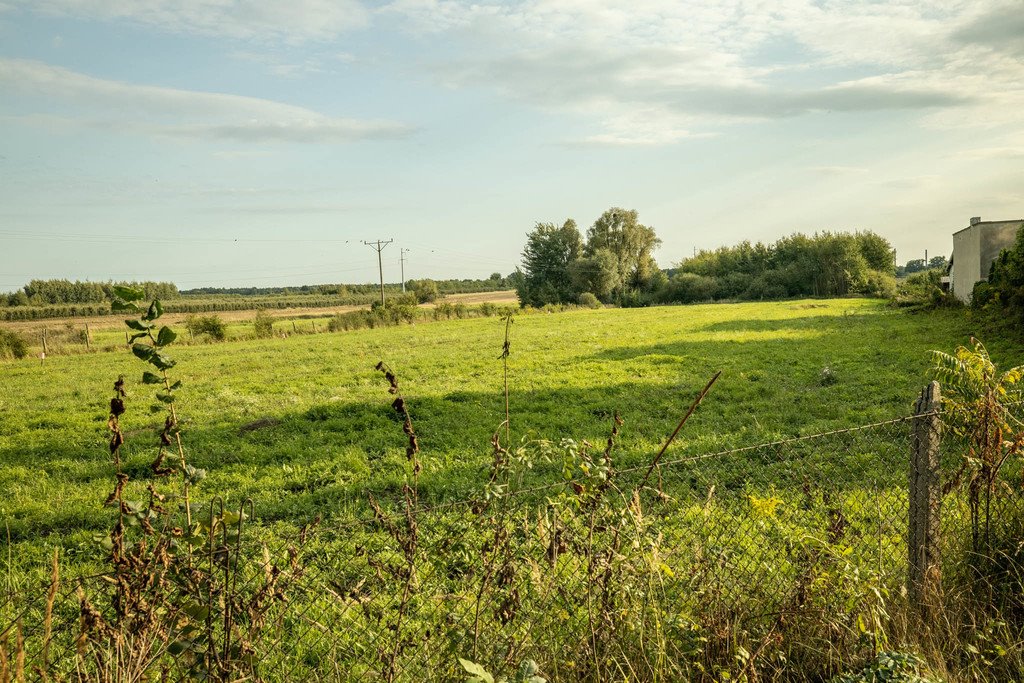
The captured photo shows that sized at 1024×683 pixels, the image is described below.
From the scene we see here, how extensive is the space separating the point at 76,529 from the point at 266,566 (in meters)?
6.12

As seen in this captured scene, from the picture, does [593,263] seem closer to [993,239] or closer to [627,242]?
[627,242]

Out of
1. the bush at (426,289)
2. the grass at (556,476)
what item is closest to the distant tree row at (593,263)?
the bush at (426,289)

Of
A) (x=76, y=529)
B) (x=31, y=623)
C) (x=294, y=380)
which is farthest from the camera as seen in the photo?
(x=294, y=380)

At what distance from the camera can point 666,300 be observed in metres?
72.1

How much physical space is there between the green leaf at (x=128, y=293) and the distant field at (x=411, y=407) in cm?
535

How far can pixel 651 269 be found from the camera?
77.6 meters

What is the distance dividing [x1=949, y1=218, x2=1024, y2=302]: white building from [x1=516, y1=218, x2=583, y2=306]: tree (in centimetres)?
4378

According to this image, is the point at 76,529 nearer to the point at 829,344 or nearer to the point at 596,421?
the point at 596,421

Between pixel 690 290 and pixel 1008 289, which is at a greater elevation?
pixel 690 290

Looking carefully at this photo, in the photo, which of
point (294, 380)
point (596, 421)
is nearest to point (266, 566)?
point (596, 421)

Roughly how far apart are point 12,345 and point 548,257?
53.9 m

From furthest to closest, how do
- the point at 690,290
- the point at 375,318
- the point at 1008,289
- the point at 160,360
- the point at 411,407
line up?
1. the point at 690,290
2. the point at 375,318
3. the point at 1008,289
4. the point at 411,407
5. the point at 160,360

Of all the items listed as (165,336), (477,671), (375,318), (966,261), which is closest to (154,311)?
(165,336)

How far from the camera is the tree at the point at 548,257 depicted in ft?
241
